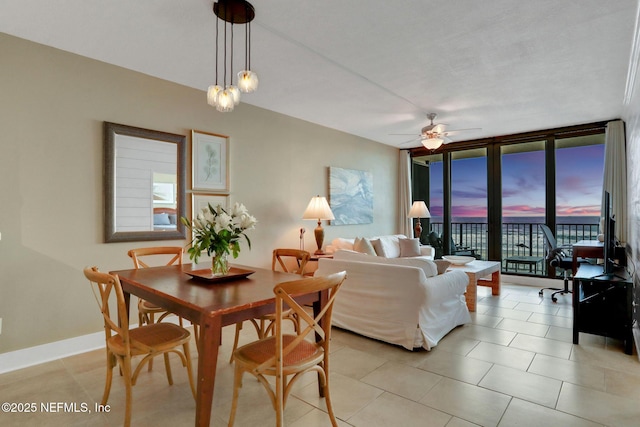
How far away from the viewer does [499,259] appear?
235 inches

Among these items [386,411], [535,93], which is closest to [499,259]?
[535,93]

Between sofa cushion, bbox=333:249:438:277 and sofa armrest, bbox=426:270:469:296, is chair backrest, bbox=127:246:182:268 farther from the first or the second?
sofa armrest, bbox=426:270:469:296

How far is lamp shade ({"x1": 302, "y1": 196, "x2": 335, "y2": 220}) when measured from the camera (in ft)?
15.5

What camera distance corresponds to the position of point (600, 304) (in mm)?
3080

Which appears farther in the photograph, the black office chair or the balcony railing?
the balcony railing

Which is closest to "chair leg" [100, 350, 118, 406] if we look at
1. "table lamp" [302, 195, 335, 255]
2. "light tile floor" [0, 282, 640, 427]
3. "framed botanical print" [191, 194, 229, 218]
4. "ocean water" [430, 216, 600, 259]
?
"light tile floor" [0, 282, 640, 427]

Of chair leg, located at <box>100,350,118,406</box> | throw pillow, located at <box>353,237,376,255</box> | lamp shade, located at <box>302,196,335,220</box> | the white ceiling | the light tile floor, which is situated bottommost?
the light tile floor

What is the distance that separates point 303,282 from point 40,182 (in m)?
2.63

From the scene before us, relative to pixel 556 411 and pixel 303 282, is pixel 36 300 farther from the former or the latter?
pixel 556 411

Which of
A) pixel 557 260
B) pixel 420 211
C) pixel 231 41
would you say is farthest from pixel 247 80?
pixel 557 260

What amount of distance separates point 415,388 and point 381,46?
8.65ft

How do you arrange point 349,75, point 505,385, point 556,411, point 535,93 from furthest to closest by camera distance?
point 535,93 < point 349,75 < point 505,385 < point 556,411

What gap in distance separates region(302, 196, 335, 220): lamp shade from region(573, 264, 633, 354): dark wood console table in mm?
2902

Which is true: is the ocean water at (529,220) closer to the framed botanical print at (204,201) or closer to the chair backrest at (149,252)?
the framed botanical print at (204,201)
